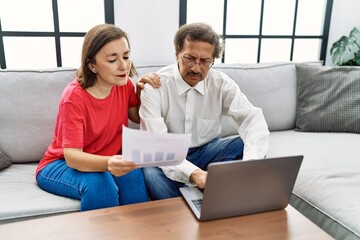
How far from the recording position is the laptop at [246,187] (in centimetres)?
89

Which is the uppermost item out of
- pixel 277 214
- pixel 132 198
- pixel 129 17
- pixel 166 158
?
pixel 129 17

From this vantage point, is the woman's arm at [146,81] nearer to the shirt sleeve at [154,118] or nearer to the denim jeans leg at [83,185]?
the shirt sleeve at [154,118]

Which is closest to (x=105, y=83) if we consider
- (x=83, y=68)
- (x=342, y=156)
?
(x=83, y=68)

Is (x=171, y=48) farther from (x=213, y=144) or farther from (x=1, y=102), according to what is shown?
(x=1, y=102)

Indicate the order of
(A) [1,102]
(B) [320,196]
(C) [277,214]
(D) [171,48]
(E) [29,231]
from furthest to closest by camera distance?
(D) [171,48], (A) [1,102], (B) [320,196], (C) [277,214], (E) [29,231]

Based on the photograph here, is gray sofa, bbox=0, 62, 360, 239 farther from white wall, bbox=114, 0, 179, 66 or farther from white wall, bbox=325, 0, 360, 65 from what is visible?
white wall, bbox=325, 0, 360, 65

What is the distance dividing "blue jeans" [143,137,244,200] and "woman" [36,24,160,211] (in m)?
0.05

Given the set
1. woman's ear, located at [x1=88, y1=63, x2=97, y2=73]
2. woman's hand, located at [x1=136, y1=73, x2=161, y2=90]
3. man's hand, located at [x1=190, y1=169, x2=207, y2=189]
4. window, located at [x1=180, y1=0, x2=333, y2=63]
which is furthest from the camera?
window, located at [x1=180, y1=0, x2=333, y2=63]

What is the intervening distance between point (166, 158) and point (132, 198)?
0.43m

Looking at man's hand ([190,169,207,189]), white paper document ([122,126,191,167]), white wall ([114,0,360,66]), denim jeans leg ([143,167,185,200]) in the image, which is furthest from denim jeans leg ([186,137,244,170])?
white wall ([114,0,360,66])

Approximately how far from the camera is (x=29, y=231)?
90 centimetres

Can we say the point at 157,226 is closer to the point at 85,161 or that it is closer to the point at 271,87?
the point at 85,161

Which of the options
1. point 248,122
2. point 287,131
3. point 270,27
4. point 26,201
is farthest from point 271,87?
point 26,201

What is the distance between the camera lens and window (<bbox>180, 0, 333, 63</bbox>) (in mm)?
2414
